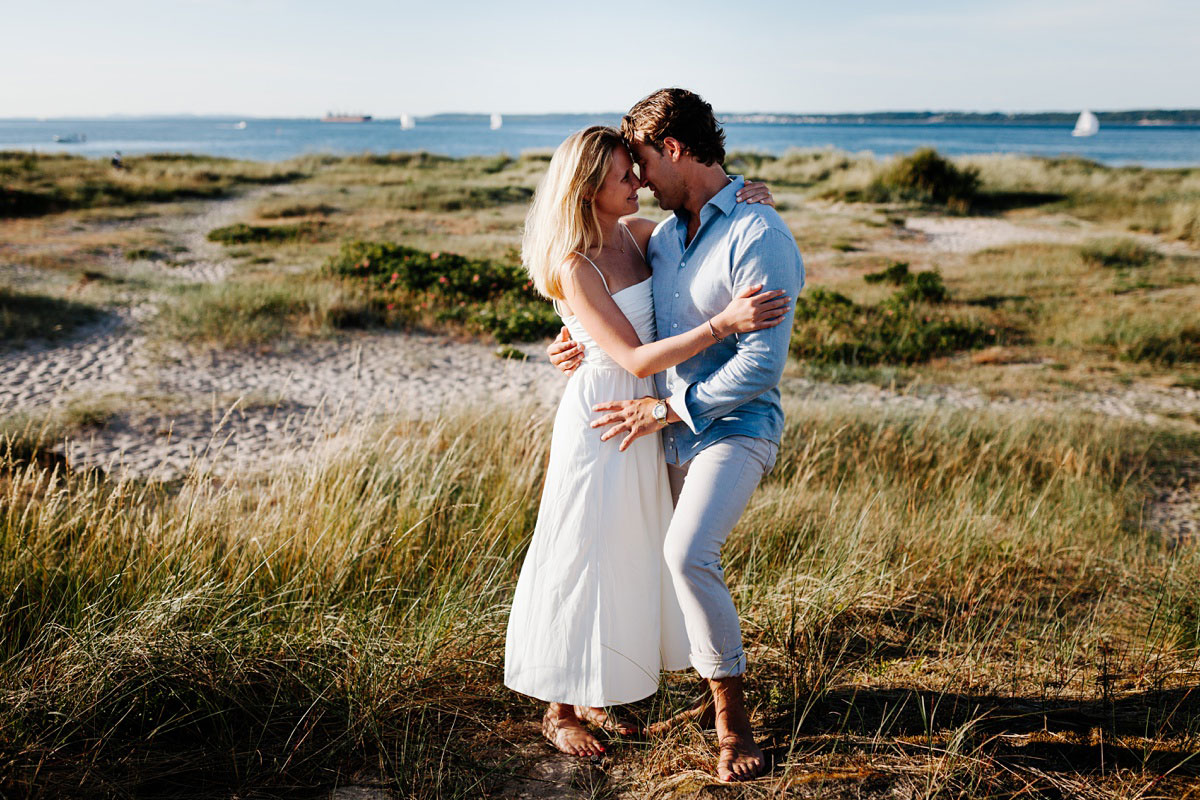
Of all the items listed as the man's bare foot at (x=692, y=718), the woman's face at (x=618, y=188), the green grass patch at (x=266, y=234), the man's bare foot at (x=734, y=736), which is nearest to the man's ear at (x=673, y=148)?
the woman's face at (x=618, y=188)

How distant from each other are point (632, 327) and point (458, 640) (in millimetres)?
1580

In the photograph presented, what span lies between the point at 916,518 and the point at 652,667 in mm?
2767

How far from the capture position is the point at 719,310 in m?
2.83

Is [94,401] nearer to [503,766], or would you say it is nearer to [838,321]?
[503,766]

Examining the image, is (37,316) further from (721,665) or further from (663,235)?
(721,665)

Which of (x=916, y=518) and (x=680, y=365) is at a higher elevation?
(x=680, y=365)

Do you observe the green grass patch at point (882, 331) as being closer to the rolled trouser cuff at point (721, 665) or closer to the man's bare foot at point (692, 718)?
the man's bare foot at point (692, 718)

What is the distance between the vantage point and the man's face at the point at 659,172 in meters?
2.85

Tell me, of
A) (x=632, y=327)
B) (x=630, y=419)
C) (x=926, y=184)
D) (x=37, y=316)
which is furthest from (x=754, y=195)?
(x=926, y=184)

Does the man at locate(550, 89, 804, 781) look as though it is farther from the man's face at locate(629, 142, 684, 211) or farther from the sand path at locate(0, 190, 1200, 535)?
the sand path at locate(0, 190, 1200, 535)

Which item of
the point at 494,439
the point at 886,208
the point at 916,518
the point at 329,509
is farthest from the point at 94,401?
the point at 886,208

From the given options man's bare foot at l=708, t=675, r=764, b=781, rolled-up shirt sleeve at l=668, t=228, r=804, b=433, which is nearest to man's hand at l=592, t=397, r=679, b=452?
rolled-up shirt sleeve at l=668, t=228, r=804, b=433

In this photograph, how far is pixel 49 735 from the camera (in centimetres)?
260

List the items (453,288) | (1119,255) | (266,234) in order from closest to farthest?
(453,288) → (1119,255) → (266,234)
